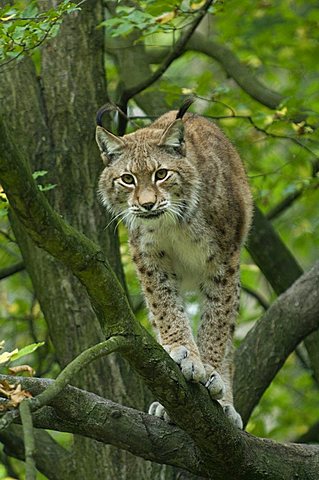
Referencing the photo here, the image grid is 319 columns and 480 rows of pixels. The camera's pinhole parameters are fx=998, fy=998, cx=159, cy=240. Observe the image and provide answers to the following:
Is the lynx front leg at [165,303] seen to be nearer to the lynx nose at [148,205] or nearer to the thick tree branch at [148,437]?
the lynx nose at [148,205]

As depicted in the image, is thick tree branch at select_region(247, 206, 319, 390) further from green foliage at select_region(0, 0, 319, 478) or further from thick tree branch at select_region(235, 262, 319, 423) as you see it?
thick tree branch at select_region(235, 262, 319, 423)

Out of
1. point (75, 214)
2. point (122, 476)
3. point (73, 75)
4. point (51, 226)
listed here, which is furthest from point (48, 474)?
point (51, 226)

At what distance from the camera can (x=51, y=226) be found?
12.7 feet

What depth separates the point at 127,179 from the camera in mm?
6324

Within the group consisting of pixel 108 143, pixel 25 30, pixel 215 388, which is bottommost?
pixel 215 388

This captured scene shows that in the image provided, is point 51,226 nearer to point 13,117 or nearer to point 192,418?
point 192,418

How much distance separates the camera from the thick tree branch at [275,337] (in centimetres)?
711

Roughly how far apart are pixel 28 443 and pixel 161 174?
10.2 ft

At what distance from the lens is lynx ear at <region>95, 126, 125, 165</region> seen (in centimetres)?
641

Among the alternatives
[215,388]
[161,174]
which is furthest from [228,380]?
[161,174]

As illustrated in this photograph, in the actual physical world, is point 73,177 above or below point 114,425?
above

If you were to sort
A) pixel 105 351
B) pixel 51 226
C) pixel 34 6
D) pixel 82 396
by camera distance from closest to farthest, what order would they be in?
pixel 51 226
pixel 105 351
pixel 82 396
pixel 34 6

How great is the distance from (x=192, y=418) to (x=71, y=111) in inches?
120

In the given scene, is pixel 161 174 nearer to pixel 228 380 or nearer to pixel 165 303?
pixel 165 303
